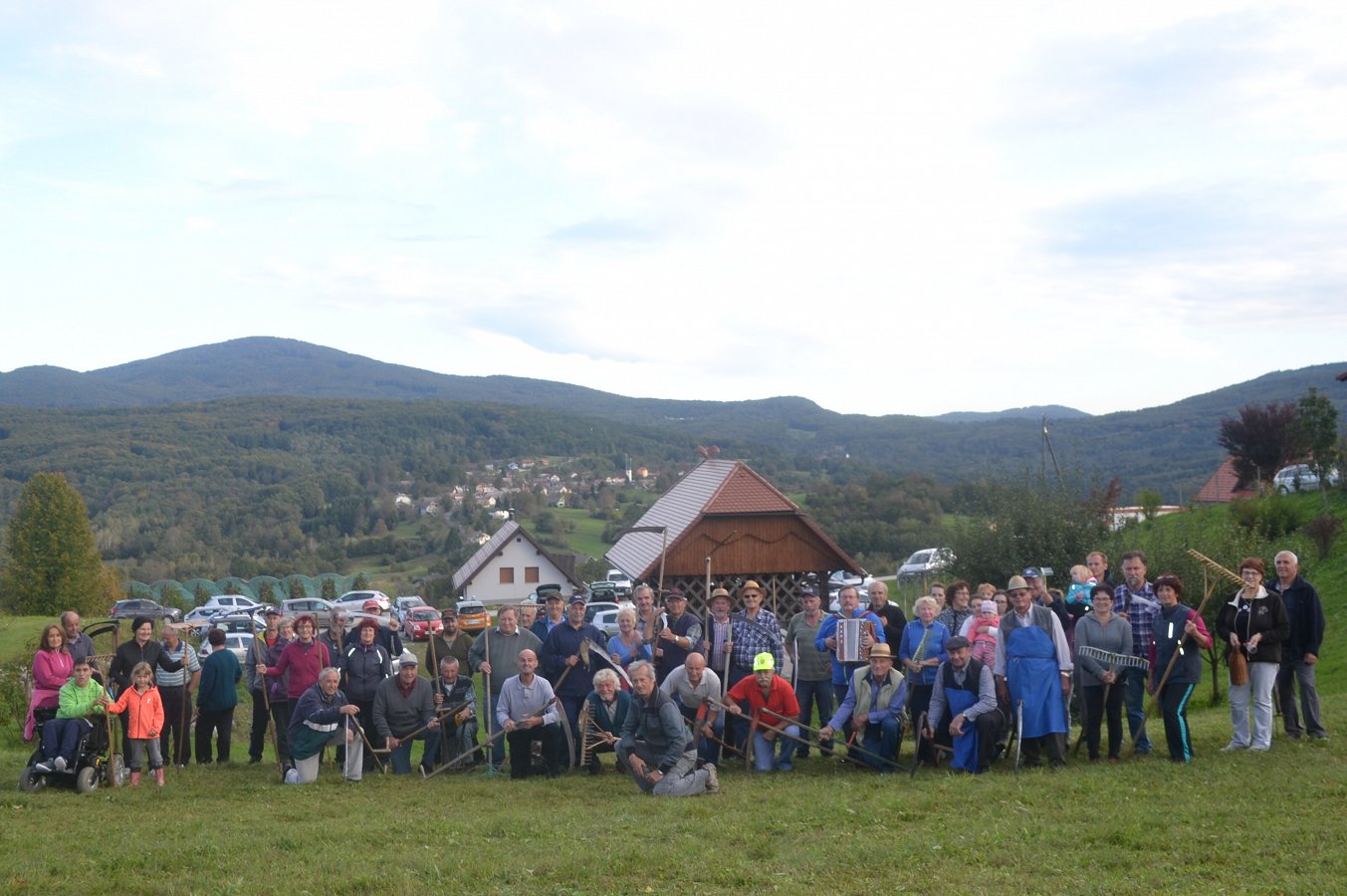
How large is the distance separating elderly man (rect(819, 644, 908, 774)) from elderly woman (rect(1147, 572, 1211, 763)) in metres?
2.23

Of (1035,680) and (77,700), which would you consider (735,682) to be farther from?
(77,700)

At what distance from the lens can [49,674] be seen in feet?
37.6

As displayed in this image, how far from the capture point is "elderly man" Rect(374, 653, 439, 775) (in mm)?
11797

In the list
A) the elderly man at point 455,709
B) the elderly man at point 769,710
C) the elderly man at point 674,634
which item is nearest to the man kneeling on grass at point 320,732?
the elderly man at point 455,709

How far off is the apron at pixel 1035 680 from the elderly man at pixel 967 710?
22cm

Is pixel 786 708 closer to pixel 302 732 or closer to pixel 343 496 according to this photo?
pixel 302 732

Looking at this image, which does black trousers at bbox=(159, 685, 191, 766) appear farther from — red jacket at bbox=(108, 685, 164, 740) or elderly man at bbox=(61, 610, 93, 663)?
red jacket at bbox=(108, 685, 164, 740)

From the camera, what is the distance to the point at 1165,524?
3231 cm

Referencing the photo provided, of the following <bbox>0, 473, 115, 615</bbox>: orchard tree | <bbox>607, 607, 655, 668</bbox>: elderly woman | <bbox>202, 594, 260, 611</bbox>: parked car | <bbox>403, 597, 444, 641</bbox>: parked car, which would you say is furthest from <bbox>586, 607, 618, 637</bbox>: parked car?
<bbox>607, 607, 655, 668</bbox>: elderly woman

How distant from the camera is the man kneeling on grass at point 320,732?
1140 cm

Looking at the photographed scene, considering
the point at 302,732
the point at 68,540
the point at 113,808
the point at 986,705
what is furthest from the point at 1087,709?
the point at 68,540

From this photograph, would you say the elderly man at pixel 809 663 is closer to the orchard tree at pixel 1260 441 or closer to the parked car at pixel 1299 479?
the parked car at pixel 1299 479

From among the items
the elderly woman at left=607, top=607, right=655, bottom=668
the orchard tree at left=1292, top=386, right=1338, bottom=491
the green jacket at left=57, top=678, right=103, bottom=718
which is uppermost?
the orchard tree at left=1292, top=386, right=1338, bottom=491

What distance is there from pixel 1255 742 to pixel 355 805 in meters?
7.58
